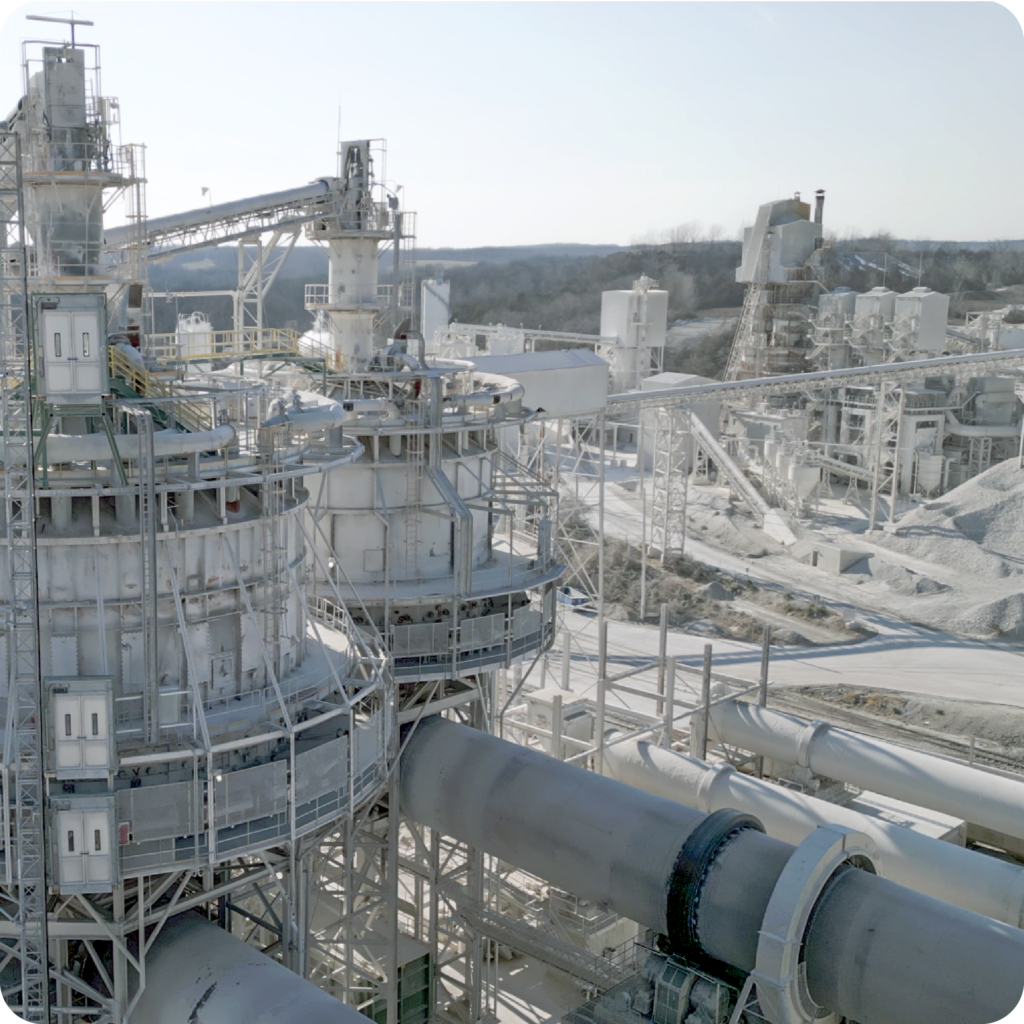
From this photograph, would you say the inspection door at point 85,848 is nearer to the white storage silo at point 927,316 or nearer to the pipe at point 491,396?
the pipe at point 491,396

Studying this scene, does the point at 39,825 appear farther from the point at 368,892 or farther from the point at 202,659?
the point at 368,892

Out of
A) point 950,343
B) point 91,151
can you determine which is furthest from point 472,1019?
point 950,343

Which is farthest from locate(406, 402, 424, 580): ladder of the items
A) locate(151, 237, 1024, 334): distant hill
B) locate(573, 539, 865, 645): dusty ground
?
locate(151, 237, 1024, 334): distant hill

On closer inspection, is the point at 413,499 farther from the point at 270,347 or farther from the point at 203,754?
the point at 203,754

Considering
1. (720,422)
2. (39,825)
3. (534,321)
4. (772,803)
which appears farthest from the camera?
(534,321)

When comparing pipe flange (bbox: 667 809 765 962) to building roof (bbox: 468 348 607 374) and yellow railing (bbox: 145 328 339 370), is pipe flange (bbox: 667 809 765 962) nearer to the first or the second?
yellow railing (bbox: 145 328 339 370)

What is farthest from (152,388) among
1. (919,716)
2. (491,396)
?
(919,716)
